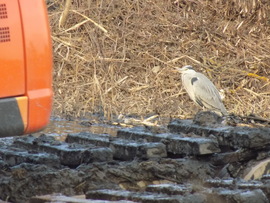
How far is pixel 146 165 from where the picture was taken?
4.52 m

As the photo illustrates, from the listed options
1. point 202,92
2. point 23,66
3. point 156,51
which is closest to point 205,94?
point 202,92

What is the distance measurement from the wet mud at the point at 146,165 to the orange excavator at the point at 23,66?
39 cm

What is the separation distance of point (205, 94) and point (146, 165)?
5816 millimetres

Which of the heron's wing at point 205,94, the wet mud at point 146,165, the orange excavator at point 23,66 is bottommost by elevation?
the heron's wing at point 205,94

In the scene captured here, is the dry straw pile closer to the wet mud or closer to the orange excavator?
the wet mud

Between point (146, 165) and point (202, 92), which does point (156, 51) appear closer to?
point (202, 92)

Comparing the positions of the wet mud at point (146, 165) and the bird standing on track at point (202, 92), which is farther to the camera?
the bird standing on track at point (202, 92)

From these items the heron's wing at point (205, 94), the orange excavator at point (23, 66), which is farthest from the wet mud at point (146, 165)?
the heron's wing at point (205, 94)

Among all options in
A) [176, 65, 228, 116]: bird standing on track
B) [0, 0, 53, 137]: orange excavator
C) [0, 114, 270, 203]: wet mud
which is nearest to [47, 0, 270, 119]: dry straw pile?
[176, 65, 228, 116]: bird standing on track

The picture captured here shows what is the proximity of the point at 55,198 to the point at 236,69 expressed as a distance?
9061 mm

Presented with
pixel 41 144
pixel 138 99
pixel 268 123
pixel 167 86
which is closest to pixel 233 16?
pixel 167 86

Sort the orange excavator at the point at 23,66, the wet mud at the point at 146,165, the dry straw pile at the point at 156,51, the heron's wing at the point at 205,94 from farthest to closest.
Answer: the dry straw pile at the point at 156,51, the heron's wing at the point at 205,94, the wet mud at the point at 146,165, the orange excavator at the point at 23,66

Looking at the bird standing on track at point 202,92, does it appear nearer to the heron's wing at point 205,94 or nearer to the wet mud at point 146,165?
the heron's wing at point 205,94

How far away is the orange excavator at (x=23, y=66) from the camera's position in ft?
11.5
